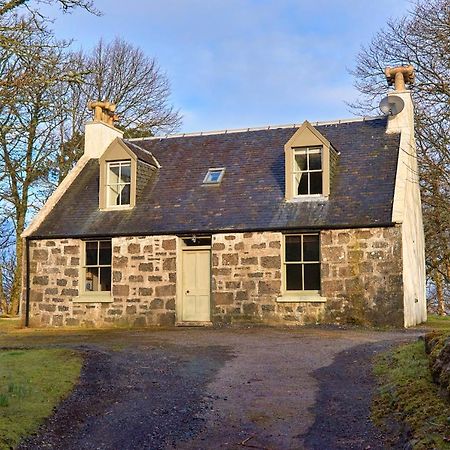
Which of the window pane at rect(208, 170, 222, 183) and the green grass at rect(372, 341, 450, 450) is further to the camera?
the window pane at rect(208, 170, 222, 183)

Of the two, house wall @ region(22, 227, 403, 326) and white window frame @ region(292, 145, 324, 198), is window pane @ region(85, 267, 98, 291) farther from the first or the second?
white window frame @ region(292, 145, 324, 198)

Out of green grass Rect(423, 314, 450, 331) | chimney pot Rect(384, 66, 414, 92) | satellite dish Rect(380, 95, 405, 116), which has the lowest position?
green grass Rect(423, 314, 450, 331)

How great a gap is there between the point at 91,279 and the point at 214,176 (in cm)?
514

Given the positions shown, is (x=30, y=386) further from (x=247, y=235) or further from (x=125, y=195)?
(x=125, y=195)

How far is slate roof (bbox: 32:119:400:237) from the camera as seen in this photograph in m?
17.1

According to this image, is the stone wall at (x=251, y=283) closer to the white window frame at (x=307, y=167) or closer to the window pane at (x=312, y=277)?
the window pane at (x=312, y=277)

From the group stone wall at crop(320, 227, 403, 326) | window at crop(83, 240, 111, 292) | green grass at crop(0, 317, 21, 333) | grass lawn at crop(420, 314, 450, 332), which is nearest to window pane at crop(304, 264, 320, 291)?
stone wall at crop(320, 227, 403, 326)

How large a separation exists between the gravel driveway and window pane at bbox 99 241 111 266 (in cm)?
646

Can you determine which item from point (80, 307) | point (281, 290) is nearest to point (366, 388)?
point (281, 290)

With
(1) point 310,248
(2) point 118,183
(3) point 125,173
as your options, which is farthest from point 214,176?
(1) point 310,248

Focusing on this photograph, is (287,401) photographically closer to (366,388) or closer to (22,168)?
(366,388)

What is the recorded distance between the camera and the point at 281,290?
17.0 m

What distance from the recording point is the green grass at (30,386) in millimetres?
6551

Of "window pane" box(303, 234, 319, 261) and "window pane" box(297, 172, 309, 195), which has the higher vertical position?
"window pane" box(297, 172, 309, 195)
